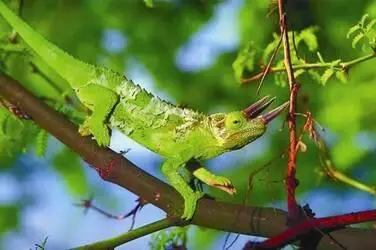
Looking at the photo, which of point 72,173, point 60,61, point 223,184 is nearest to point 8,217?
point 72,173

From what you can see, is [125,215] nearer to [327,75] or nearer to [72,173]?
[327,75]

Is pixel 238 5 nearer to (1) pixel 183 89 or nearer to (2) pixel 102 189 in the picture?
(1) pixel 183 89

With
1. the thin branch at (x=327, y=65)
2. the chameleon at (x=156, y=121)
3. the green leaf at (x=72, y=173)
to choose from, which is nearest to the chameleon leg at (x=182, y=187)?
the chameleon at (x=156, y=121)

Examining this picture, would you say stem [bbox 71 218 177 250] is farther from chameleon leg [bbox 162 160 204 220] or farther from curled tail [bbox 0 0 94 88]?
curled tail [bbox 0 0 94 88]

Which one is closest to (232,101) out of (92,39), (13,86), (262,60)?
(92,39)

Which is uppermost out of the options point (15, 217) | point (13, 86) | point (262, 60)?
point (15, 217)
